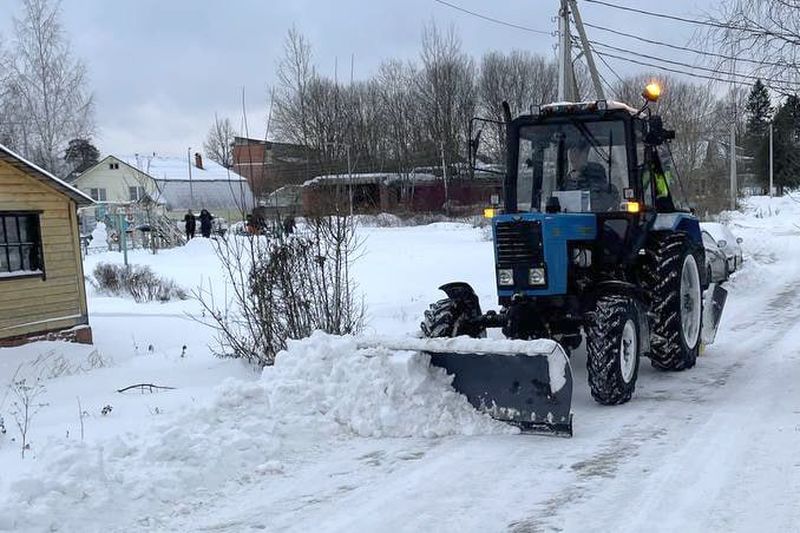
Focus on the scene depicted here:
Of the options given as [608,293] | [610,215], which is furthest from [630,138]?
[608,293]

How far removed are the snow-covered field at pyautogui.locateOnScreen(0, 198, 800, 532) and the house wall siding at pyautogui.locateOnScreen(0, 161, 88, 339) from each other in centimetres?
617

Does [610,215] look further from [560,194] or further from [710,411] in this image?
[710,411]

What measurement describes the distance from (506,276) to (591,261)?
89cm

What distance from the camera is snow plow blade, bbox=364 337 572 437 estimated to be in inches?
215

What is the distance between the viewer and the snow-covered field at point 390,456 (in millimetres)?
4102

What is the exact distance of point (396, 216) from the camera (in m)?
43.2

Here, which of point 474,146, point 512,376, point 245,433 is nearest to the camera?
point 245,433

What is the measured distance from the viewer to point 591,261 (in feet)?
23.3

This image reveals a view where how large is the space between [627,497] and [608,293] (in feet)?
8.70

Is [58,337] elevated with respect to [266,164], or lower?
lower

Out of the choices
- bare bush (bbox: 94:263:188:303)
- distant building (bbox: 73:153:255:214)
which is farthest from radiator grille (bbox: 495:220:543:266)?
distant building (bbox: 73:153:255:214)

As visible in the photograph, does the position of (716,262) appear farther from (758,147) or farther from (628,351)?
(758,147)

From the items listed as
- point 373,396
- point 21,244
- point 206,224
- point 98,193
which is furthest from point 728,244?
point 98,193

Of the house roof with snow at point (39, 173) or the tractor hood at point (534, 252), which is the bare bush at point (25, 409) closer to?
the tractor hood at point (534, 252)
